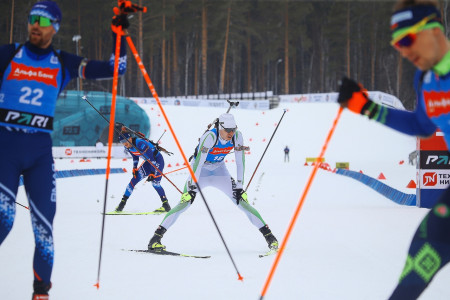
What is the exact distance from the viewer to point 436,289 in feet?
15.5

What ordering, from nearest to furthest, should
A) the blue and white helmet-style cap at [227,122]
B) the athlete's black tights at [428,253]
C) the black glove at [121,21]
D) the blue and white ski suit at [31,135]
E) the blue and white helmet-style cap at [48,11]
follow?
the athlete's black tights at [428,253]
the blue and white ski suit at [31,135]
the blue and white helmet-style cap at [48,11]
the black glove at [121,21]
the blue and white helmet-style cap at [227,122]

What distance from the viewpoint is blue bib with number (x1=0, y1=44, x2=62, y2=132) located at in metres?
3.41

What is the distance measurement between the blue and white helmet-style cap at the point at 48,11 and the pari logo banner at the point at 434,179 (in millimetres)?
8328

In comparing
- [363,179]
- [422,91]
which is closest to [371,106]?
[422,91]

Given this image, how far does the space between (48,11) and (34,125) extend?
81cm

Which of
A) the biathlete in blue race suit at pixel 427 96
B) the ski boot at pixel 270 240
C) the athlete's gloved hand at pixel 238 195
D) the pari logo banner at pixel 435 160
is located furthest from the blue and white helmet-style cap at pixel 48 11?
the pari logo banner at pixel 435 160

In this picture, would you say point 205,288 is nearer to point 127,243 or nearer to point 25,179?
point 25,179

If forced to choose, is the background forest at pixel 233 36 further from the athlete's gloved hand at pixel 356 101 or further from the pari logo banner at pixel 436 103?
the pari logo banner at pixel 436 103

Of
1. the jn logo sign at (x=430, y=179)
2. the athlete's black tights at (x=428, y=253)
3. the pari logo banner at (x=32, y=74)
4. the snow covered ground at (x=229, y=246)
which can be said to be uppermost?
the pari logo banner at (x=32, y=74)

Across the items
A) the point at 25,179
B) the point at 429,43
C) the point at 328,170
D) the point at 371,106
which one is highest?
the point at 429,43

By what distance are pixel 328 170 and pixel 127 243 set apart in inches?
587

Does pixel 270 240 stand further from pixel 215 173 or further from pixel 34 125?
pixel 34 125

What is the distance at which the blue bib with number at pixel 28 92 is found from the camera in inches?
134

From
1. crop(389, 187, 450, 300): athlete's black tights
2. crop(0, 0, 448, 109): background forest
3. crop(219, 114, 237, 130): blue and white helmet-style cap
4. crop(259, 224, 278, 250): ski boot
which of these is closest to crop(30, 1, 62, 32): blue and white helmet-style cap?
crop(389, 187, 450, 300): athlete's black tights
